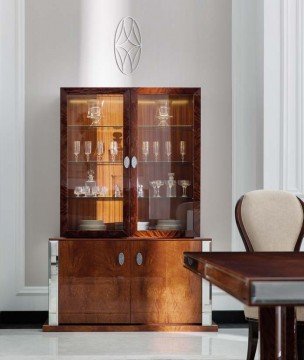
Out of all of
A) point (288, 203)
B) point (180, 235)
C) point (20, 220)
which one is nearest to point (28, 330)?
point (20, 220)

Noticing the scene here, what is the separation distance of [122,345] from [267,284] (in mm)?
2570

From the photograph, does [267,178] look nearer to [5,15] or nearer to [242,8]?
[242,8]

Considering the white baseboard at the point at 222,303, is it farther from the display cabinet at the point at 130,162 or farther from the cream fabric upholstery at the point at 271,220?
the cream fabric upholstery at the point at 271,220

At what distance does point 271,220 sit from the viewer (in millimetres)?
3424

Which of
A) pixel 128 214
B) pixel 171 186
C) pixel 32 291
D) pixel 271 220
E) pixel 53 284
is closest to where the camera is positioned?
pixel 271 220

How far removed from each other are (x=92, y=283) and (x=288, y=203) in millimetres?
1698

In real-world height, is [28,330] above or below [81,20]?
below

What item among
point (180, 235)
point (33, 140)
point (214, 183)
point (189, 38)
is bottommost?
point (180, 235)

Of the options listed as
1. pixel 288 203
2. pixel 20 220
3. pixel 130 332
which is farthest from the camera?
pixel 20 220

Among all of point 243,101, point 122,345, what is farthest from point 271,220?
point 243,101

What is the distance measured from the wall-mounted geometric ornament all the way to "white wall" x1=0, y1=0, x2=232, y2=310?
0.04 metres

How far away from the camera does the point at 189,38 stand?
5066 mm

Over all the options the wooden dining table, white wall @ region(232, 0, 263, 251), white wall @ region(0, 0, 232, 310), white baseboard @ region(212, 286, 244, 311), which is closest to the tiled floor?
white baseboard @ region(212, 286, 244, 311)

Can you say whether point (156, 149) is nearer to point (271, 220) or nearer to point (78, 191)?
Answer: point (78, 191)
